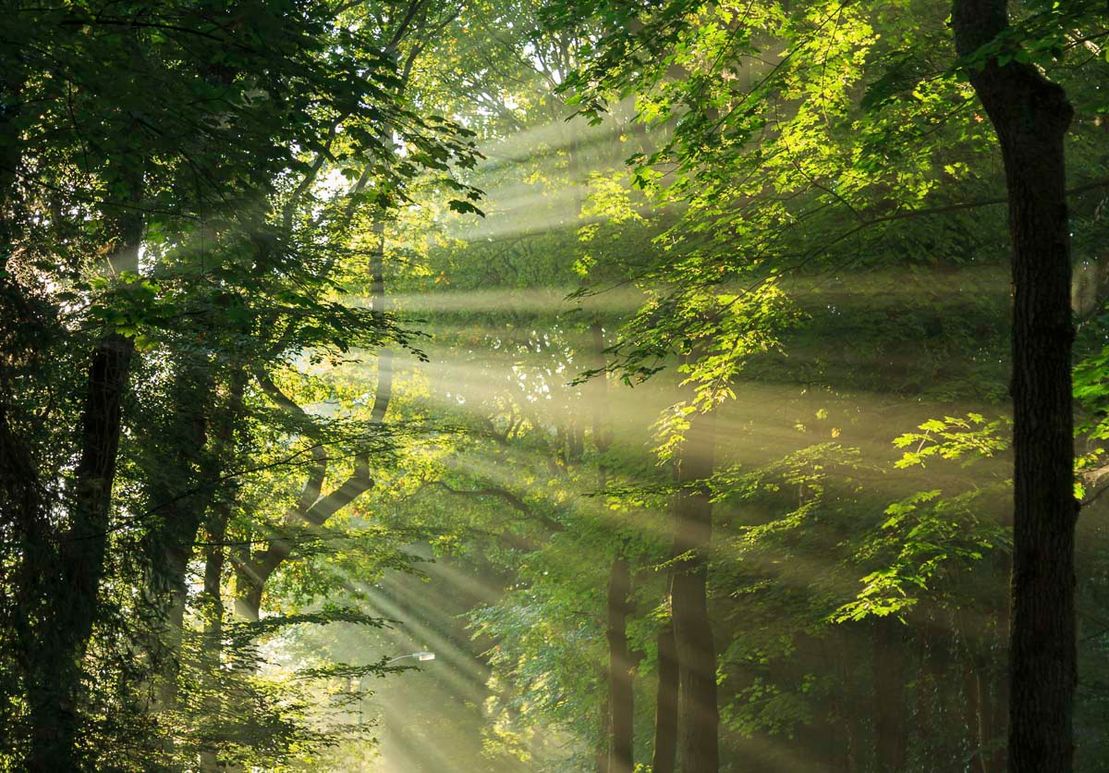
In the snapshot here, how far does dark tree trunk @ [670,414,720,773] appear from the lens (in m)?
14.6

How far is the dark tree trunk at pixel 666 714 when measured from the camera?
17359 mm

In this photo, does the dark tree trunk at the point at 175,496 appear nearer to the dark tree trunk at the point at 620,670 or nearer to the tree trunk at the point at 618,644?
the tree trunk at the point at 618,644

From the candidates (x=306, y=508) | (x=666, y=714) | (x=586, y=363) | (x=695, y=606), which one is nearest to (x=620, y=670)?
(x=666, y=714)

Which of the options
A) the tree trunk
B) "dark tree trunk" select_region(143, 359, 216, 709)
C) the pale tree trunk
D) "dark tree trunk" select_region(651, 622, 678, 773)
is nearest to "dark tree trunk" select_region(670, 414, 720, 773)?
"dark tree trunk" select_region(651, 622, 678, 773)

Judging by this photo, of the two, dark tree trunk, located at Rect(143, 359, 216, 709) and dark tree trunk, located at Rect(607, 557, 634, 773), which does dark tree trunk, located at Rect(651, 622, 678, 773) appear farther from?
dark tree trunk, located at Rect(143, 359, 216, 709)

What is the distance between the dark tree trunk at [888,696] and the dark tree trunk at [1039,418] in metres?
12.7

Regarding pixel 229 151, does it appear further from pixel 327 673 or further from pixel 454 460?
pixel 454 460

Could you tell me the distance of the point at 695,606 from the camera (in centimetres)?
1552

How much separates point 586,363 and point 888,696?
29.6 ft

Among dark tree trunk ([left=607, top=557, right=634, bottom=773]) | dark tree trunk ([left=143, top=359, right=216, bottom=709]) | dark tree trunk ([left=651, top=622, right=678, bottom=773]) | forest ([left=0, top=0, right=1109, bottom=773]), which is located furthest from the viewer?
dark tree trunk ([left=607, top=557, right=634, bottom=773])

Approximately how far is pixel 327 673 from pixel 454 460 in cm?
1169

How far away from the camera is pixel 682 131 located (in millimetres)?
9070

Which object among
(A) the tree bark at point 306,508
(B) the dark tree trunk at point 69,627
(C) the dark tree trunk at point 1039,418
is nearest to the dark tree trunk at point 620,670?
(A) the tree bark at point 306,508

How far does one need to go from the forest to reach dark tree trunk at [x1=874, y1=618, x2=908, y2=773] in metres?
0.09
